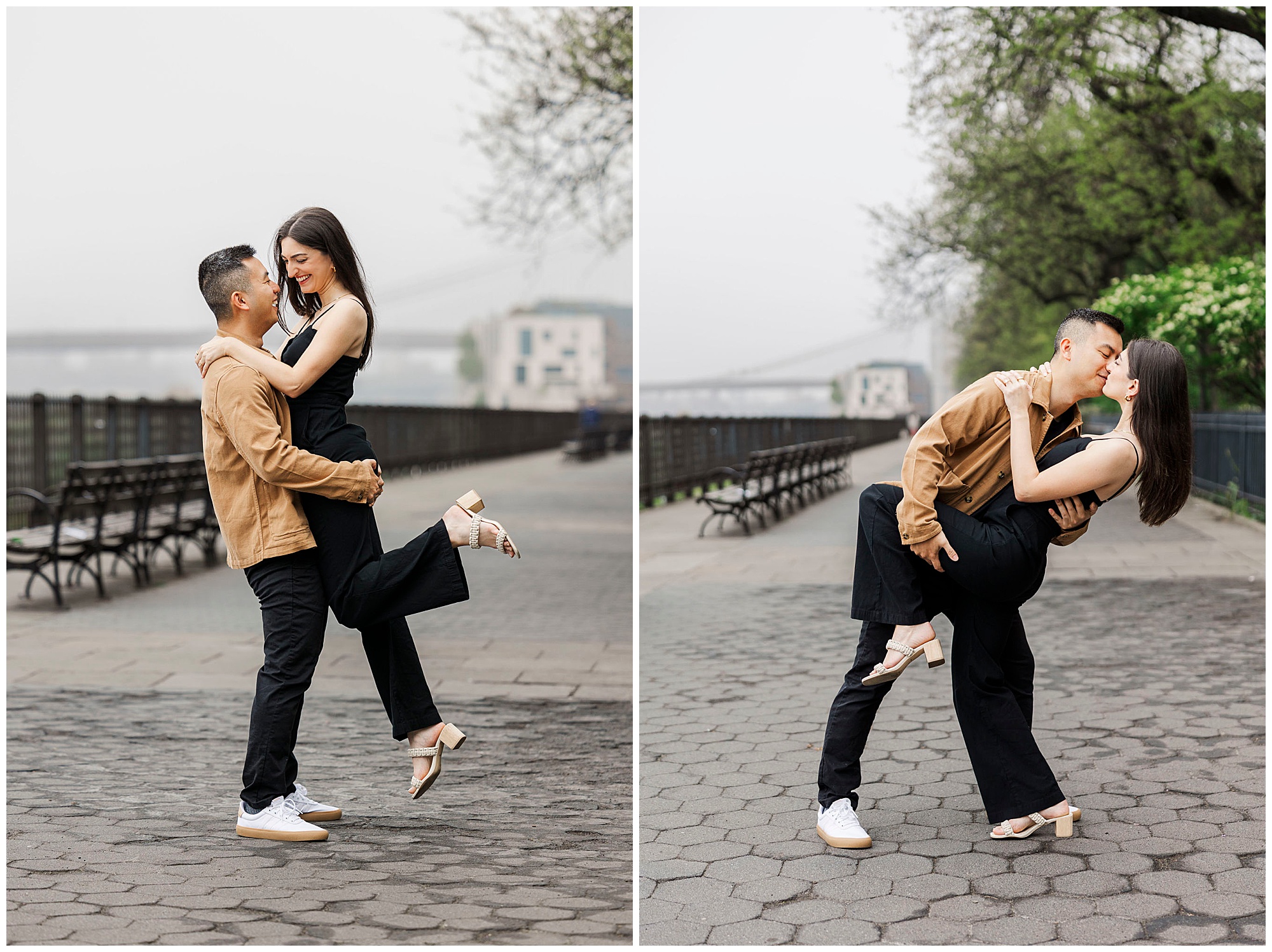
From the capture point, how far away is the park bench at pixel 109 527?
9.49 meters

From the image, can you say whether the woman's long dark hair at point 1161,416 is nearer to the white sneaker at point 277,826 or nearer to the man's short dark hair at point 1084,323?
the man's short dark hair at point 1084,323

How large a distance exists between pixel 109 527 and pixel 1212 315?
11.6 meters

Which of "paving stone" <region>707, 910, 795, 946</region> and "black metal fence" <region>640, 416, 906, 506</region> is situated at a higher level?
"black metal fence" <region>640, 416, 906, 506</region>

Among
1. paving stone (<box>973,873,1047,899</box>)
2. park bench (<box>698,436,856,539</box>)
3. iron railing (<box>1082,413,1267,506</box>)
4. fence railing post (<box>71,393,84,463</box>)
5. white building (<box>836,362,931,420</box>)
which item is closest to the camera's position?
paving stone (<box>973,873,1047,899</box>)

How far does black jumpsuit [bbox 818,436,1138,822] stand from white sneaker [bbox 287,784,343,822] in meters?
1.52

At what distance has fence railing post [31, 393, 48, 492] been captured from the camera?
568 inches

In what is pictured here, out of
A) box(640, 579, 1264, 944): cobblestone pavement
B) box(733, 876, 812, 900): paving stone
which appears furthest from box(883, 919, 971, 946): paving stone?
box(733, 876, 812, 900): paving stone

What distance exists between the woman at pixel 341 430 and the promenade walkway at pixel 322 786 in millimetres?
460

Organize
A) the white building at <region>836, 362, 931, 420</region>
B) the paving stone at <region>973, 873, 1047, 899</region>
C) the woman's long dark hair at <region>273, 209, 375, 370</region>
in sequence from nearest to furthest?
1. the paving stone at <region>973, 873, 1047, 899</region>
2. the woman's long dark hair at <region>273, 209, 375, 370</region>
3. the white building at <region>836, 362, 931, 420</region>

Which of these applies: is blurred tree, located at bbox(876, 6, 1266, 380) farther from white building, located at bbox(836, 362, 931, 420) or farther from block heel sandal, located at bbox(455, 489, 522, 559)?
block heel sandal, located at bbox(455, 489, 522, 559)

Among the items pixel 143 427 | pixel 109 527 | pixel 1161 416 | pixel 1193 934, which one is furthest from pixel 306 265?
pixel 143 427

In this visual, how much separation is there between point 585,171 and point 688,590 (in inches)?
206

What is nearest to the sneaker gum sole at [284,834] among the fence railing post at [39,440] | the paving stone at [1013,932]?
the paving stone at [1013,932]

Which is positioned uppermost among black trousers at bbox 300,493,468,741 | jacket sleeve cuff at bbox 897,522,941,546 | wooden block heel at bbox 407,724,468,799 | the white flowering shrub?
the white flowering shrub
